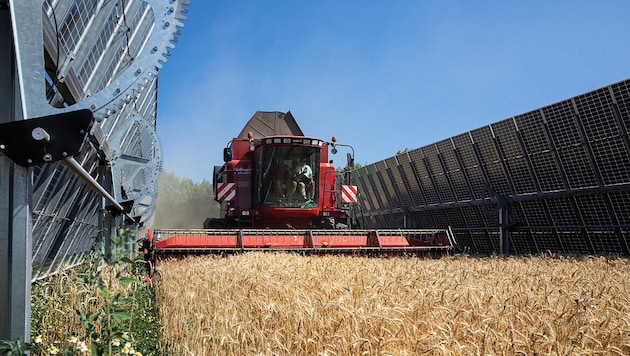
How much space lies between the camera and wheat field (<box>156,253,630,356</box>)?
2963 mm

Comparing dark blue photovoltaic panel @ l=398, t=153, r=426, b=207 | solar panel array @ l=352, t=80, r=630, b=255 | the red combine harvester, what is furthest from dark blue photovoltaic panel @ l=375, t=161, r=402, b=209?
the red combine harvester

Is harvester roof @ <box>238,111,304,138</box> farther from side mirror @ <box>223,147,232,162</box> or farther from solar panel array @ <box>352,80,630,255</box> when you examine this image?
side mirror @ <box>223,147,232,162</box>

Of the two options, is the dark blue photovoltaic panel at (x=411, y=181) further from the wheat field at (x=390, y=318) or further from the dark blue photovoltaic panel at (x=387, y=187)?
the wheat field at (x=390, y=318)

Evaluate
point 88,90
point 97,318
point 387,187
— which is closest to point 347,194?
point 387,187

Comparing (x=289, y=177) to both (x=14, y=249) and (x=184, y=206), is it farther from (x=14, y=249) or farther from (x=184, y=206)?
(x=184, y=206)

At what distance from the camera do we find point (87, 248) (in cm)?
1064

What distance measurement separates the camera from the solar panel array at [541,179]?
10.7 metres

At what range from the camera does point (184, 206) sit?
156 ft

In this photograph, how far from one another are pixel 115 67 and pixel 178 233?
4.03 metres

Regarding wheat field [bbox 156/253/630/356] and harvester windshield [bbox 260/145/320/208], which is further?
harvester windshield [bbox 260/145/320/208]

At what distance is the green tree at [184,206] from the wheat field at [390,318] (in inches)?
1307

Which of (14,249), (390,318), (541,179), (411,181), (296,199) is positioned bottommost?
(390,318)

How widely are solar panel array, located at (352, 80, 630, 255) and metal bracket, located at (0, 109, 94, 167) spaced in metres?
9.45

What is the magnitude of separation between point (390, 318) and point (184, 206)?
4565cm
